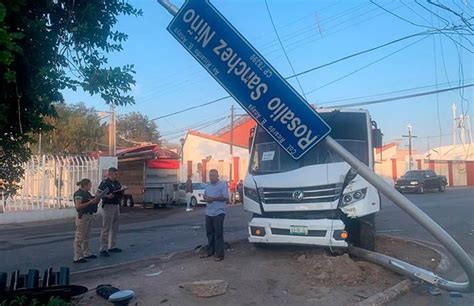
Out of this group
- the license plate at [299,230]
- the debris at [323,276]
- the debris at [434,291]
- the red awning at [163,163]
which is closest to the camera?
the debris at [434,291]

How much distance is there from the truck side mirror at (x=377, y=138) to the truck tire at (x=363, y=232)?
138 centimetres

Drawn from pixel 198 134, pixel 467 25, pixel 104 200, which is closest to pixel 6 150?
pixel 104 200

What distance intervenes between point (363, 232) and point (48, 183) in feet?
50.6

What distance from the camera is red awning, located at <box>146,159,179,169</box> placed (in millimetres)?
25359

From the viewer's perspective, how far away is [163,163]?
26062 millimetres

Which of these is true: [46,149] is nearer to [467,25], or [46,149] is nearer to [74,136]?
[74,136]

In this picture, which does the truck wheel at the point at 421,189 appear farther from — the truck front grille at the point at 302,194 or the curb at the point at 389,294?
the curb at the point at 389,294

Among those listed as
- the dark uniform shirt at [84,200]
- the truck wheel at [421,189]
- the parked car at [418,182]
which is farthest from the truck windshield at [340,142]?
the truck wheel at [421,189]

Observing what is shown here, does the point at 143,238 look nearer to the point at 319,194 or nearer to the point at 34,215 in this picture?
the point at 319,194

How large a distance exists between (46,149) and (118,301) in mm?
31686

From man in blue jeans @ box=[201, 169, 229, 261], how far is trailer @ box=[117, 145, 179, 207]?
56.8 feet

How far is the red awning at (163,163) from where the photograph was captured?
83.2ft

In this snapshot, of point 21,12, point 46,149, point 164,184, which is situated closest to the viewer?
point 21,12

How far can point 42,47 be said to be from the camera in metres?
4.86
